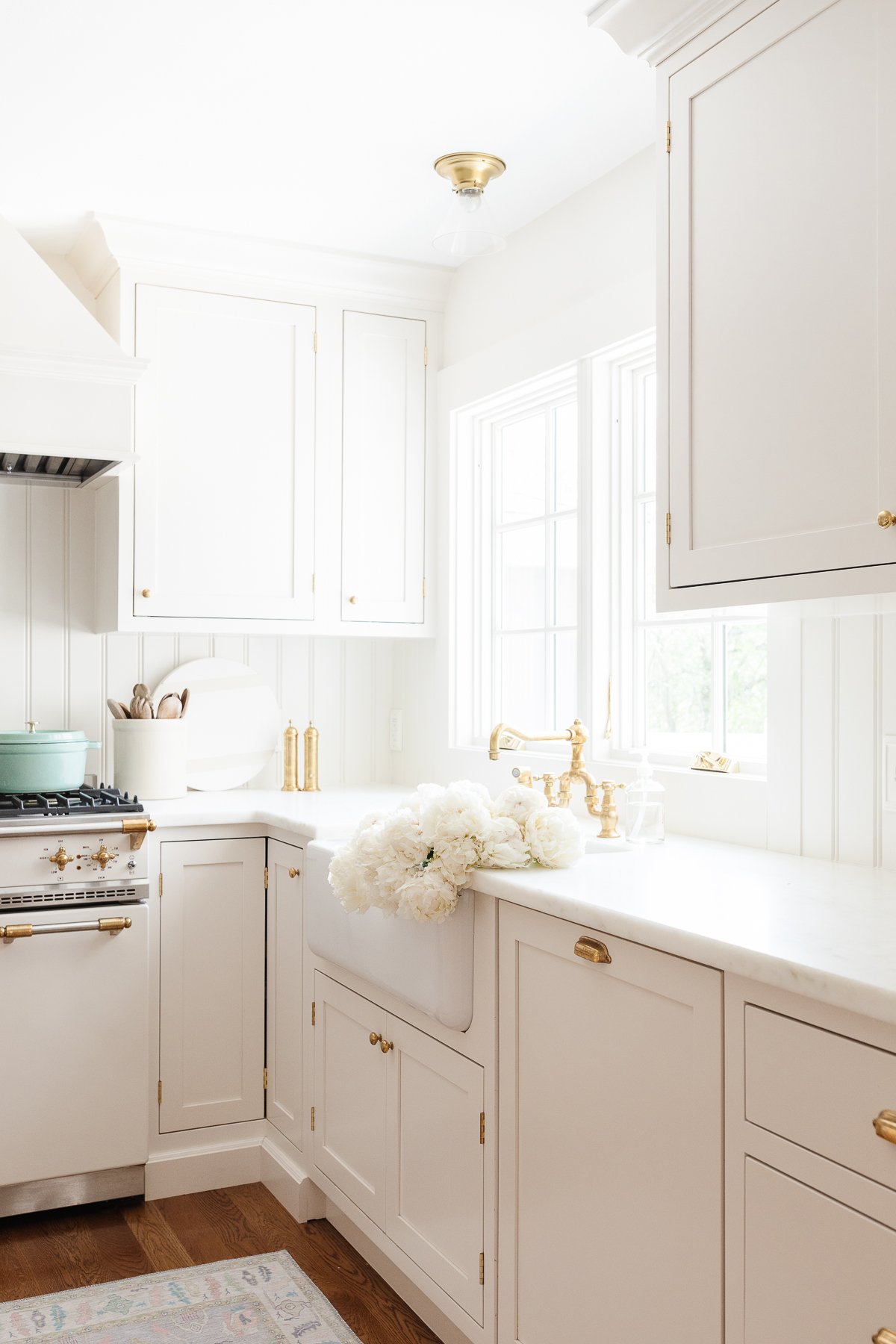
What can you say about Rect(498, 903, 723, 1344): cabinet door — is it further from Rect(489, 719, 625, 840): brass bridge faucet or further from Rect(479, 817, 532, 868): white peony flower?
Rect(489, 719, 625, 840): brass bridge faucet

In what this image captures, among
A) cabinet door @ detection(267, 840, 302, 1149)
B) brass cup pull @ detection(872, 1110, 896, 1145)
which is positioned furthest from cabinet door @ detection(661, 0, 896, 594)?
cabinet door @ detection(267, 840, 302, 1149)

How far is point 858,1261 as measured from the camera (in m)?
1.18

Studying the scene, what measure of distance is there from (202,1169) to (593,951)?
170 cm

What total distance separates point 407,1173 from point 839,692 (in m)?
1.22

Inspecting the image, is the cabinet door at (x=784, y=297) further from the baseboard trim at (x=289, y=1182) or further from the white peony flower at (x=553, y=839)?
the baseboard trim at (x=289, y=1182)

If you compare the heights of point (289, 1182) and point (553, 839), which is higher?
point (553, 839)

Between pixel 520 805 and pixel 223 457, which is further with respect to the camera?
pixel 223 457

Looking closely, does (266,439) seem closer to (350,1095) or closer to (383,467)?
(383,467)

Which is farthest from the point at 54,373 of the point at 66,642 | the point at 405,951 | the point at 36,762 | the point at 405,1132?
the point at 405,1132

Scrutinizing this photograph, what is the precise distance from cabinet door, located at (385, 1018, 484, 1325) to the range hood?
1.60 meters

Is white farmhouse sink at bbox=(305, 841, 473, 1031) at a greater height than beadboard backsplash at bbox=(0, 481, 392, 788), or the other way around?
beadboard backsplash at bbox=(0, 481, 392, 788)

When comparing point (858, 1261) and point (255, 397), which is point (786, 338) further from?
point (255, 397)

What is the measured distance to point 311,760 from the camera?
11.3 feet

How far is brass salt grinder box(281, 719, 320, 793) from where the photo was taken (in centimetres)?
342
